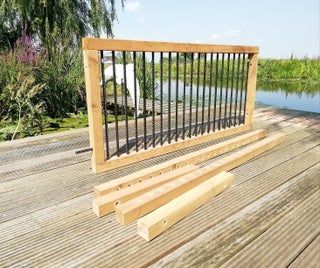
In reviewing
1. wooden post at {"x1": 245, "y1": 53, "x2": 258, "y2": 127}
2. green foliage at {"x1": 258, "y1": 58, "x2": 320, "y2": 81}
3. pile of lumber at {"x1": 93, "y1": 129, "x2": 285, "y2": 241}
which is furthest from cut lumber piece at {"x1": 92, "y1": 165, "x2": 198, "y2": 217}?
green foliage at {"x1": 258, "y1": 58, "x2": 320, "y2": 81}

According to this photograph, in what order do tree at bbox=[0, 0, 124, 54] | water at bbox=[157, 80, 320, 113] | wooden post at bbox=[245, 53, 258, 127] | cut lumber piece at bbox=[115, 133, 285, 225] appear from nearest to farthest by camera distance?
cut lumber piece at bbox=[115, 133, 285, 225], wooden post at bbox=[245, 53, 258, 127], tree at bbox=[0, 0, 124, 54], water at bbox=[157, 80, 320, 113]

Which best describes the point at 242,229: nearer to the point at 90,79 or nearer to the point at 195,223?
the point at 195,223

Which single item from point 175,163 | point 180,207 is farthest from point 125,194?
point 175,163

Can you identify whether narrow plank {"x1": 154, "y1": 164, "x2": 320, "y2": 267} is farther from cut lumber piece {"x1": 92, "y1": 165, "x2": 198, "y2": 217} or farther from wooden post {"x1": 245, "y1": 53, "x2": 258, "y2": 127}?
wooden post {"x1": 245, "y1": 53, "x2": 258, "y2": 127}

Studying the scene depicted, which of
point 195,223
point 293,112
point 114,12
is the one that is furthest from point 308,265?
point 114,12

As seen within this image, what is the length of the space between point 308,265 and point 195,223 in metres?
0.54

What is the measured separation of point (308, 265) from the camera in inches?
49.1

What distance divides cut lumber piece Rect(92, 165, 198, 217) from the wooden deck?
5 centimetres

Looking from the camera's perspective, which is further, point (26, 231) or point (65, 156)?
point (65, 156)

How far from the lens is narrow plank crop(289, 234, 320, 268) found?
49.1 inches

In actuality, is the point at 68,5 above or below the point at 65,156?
above

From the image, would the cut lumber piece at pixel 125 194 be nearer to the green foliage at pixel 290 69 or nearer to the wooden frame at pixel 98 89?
the wooden frame at pixel 98 89

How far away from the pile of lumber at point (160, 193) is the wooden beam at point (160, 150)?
344 mm

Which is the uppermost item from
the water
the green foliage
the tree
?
the tree
